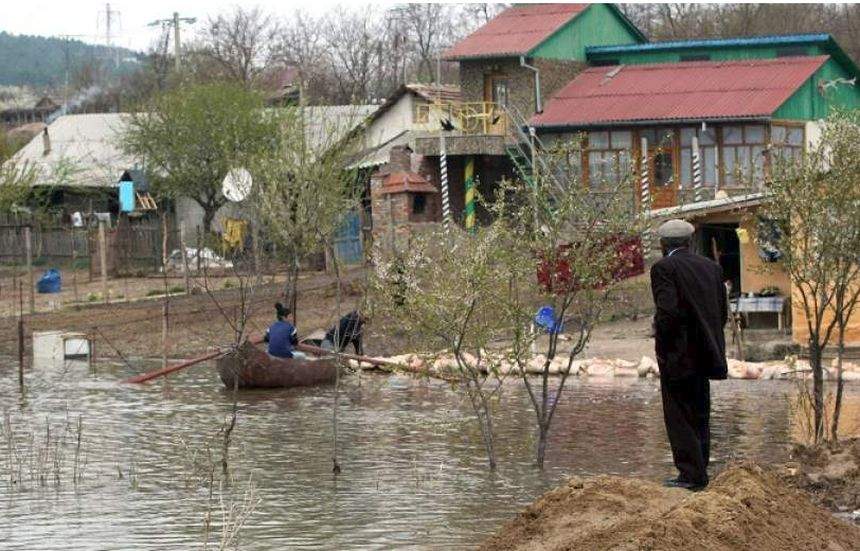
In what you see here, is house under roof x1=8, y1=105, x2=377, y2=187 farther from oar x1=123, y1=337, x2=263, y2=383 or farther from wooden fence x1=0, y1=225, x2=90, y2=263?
oar x1=123, y1=337, x2=263, y2=383

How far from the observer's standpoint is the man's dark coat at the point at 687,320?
13.2m

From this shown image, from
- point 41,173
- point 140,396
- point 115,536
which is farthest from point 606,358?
point 41,173

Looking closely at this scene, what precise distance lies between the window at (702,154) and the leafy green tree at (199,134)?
40.5 ft

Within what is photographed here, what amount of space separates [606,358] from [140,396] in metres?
8.09

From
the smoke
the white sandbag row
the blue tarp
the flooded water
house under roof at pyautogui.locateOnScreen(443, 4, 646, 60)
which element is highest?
the smoke

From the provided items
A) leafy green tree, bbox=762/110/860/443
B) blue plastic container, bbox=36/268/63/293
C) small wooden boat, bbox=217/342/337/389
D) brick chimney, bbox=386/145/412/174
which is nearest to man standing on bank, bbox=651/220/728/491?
leafy green tree, bbox=762/110/860/443

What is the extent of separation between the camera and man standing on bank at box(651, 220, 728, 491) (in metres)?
13.2

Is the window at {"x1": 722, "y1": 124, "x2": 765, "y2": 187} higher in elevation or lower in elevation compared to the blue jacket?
higher

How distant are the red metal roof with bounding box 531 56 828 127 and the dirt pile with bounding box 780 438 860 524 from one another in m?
33.0

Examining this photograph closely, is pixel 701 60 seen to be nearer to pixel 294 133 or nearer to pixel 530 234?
pixel 294 133

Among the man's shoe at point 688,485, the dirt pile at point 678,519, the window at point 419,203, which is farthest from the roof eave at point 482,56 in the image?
the dirt pile at point 678,519

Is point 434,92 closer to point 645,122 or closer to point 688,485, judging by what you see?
point 645,122

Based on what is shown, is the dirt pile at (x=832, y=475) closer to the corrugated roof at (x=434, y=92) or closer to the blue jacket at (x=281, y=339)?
the blue jacket at (x=281, y=339)

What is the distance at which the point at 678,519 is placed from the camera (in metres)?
9.96
